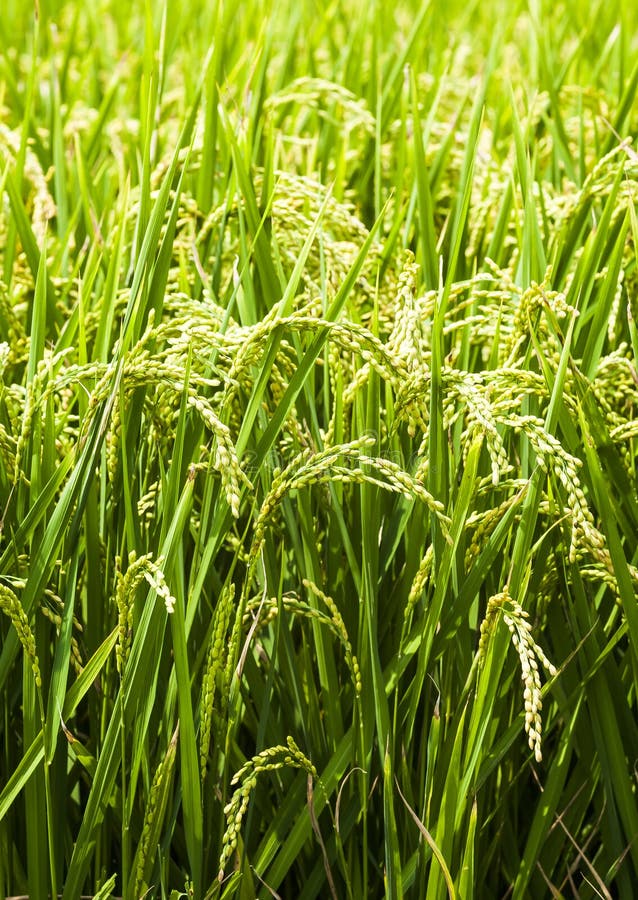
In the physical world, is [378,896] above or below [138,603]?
below

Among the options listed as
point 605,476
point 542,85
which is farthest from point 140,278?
point 542,85

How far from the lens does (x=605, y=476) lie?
4.38 ft

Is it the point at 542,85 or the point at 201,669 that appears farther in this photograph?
the point at 542,85

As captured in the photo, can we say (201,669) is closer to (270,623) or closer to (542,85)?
(270,623)

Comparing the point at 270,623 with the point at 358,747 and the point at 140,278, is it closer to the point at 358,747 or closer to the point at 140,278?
the point at 358,747

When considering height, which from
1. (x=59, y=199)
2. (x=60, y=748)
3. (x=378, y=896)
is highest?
(x=59, y=199)

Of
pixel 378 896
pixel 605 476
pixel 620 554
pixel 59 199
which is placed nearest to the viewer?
pixel 620 554

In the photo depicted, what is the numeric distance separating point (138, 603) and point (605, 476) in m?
0.66

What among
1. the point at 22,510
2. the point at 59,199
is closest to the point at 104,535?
the point at 22,510

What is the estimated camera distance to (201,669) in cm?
121

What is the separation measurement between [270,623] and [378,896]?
38cm

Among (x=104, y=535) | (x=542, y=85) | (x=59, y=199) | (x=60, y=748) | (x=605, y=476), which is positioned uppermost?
(x=542, y=85)

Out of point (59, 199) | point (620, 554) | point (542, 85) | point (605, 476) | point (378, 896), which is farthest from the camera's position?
point (542, 85)

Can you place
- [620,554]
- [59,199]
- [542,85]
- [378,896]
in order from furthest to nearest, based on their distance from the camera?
[542,85]
[59,199]
[378,896]
[620,554]
